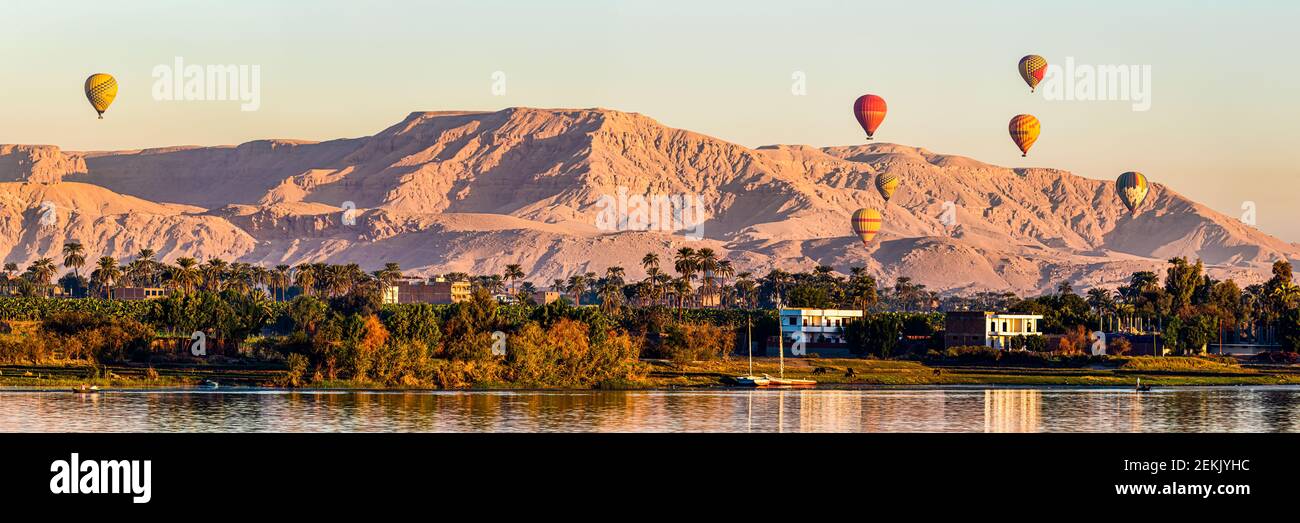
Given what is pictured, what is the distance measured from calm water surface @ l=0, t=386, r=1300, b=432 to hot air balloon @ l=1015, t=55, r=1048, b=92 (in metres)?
79.8

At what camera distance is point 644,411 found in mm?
99812

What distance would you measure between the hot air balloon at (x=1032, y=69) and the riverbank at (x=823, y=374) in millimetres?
50798

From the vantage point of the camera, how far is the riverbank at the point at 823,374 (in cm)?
11769

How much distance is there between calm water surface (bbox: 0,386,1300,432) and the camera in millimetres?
89562

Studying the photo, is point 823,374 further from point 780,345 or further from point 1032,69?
point 1032,69

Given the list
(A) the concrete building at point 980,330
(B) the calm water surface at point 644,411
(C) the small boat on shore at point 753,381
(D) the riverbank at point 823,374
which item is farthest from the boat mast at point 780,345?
(A) the concrete building at point 980,330

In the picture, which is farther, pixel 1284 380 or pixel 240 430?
pixel 1284 380

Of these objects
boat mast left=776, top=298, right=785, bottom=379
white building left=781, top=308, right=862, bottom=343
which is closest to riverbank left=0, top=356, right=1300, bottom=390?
boat mast left=776, top=298, right=785, bottom=379

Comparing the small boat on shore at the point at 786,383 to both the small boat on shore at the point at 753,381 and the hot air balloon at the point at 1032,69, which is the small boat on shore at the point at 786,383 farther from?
the hot air balloon at the point at 1032,69

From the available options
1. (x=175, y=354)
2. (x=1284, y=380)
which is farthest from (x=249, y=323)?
(x=1284, y=380)
